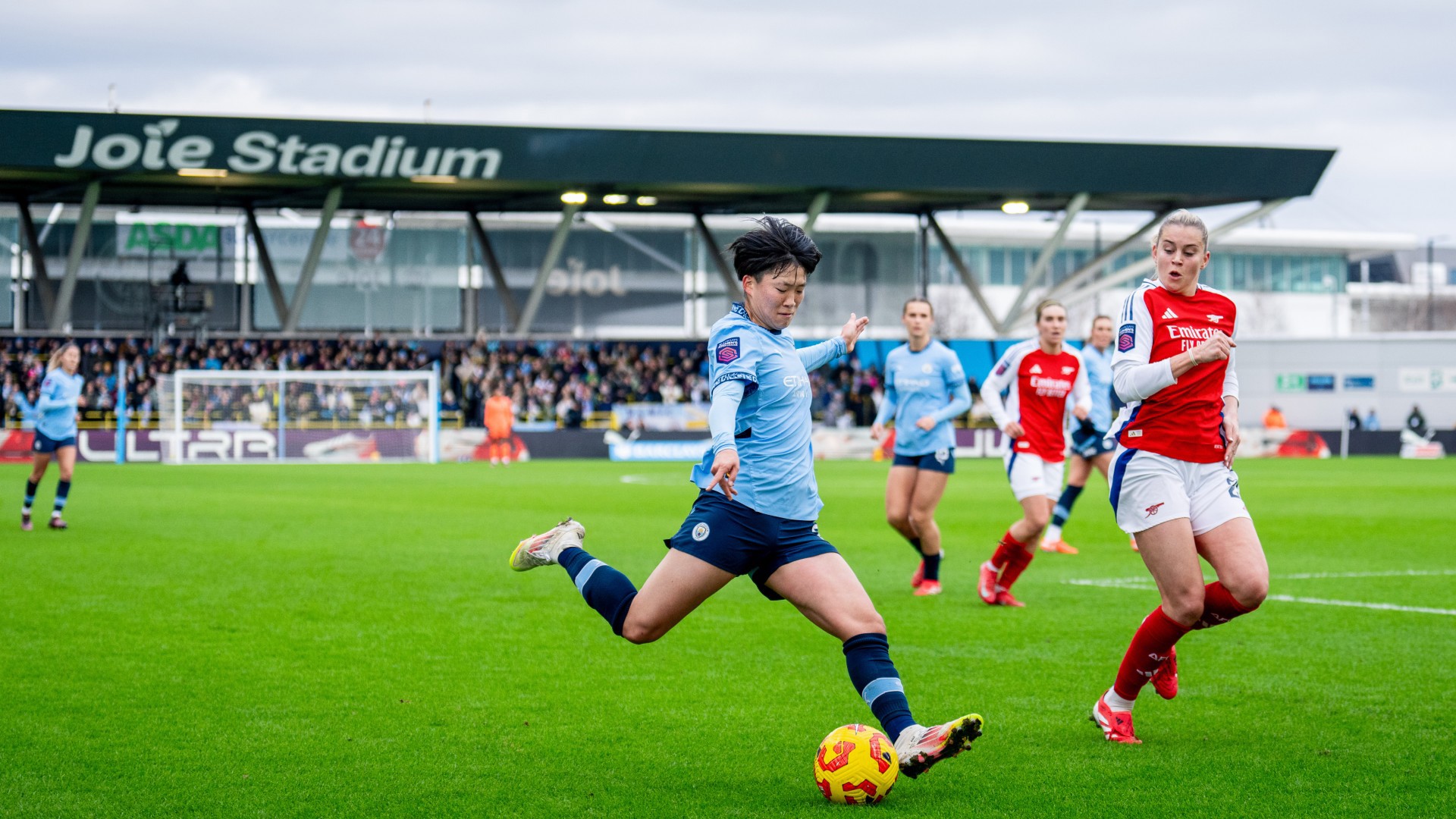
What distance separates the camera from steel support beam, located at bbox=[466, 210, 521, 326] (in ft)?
163

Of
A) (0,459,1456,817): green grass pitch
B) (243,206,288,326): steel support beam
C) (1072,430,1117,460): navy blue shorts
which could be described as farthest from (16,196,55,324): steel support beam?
(1072,430,1117,460): navy blue shorts

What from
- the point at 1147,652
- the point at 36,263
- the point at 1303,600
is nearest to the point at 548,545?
the point at 1147,652

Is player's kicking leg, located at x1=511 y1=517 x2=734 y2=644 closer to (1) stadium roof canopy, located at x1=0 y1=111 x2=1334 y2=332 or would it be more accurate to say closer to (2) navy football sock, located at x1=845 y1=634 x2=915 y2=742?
(2) navy football sock, located at x1=845 y1=634 x2=915 y2=742

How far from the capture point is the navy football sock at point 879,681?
5293mm

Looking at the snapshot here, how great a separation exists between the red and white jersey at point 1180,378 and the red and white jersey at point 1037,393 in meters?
5.30

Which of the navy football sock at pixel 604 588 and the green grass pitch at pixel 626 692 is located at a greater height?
the navy football sock at pixel 604 588

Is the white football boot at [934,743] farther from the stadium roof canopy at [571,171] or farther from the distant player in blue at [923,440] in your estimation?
the stadium roof canopy at [571,171]

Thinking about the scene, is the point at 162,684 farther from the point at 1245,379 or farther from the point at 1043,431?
the point at 1245,379

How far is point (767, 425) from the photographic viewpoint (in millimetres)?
5578

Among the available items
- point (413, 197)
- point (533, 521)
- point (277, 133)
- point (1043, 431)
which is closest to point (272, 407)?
point (277, 133)

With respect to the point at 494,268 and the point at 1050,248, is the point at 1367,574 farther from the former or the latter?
the point at 494,268

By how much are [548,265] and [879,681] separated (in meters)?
43.9

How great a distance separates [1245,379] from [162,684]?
49434 mm

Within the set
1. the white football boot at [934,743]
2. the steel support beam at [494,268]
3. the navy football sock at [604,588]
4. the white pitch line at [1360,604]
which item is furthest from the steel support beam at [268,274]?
the white football boot at [934,743]
